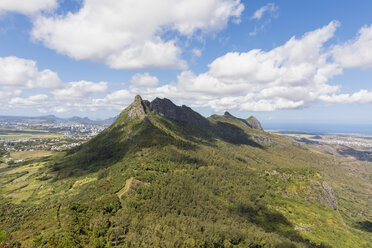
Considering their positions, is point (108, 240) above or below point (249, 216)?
above

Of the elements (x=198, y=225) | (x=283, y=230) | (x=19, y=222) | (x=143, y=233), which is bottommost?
(x=283, y=230)

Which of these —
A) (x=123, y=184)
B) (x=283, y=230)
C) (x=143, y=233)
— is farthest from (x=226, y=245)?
(x=123, y=184)

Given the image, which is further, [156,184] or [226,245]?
[156,184]

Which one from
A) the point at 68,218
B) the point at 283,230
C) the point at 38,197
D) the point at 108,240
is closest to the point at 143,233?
the point at 108,240

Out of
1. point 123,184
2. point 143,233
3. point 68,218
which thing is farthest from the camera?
point 123,184

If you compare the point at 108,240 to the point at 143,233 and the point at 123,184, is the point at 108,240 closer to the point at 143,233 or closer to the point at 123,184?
the point at 143,233

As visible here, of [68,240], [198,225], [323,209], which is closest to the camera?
[68,240]

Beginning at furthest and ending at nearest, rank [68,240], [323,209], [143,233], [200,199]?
1. [323,209]
2. [200,199]
3. [143,233]
4. [68,240]

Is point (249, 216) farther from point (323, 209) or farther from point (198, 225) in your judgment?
point (323, 209)

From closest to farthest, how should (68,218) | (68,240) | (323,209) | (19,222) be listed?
(68,240) → (68,218) → (19,222) → (323,209)
